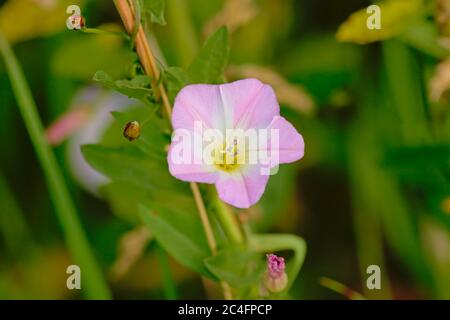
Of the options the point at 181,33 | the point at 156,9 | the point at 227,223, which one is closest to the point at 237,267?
the point at 227,223

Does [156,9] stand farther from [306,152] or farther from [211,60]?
[306,152]

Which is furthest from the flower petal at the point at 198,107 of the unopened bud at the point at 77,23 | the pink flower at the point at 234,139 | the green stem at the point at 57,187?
the green stem at the point at 57,187

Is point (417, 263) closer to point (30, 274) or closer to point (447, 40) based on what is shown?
point (447, 40)

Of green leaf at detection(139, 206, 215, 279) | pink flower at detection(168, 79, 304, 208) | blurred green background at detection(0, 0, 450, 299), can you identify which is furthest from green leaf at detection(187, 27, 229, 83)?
blurred green background at detection(0, 0, 450, 299)

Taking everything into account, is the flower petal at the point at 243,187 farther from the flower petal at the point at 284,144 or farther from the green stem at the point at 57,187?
the green stem at the point at 57,187

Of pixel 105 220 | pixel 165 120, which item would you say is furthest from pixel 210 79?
pixel 105 220

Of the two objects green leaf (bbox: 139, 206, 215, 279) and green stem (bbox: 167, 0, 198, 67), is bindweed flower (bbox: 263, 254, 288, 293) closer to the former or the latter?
green leaf (bbox: 139, 206, 215, 279)

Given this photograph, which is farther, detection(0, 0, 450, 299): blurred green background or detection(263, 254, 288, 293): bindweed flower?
detection(0, 0, 450, 299): blurred green background
